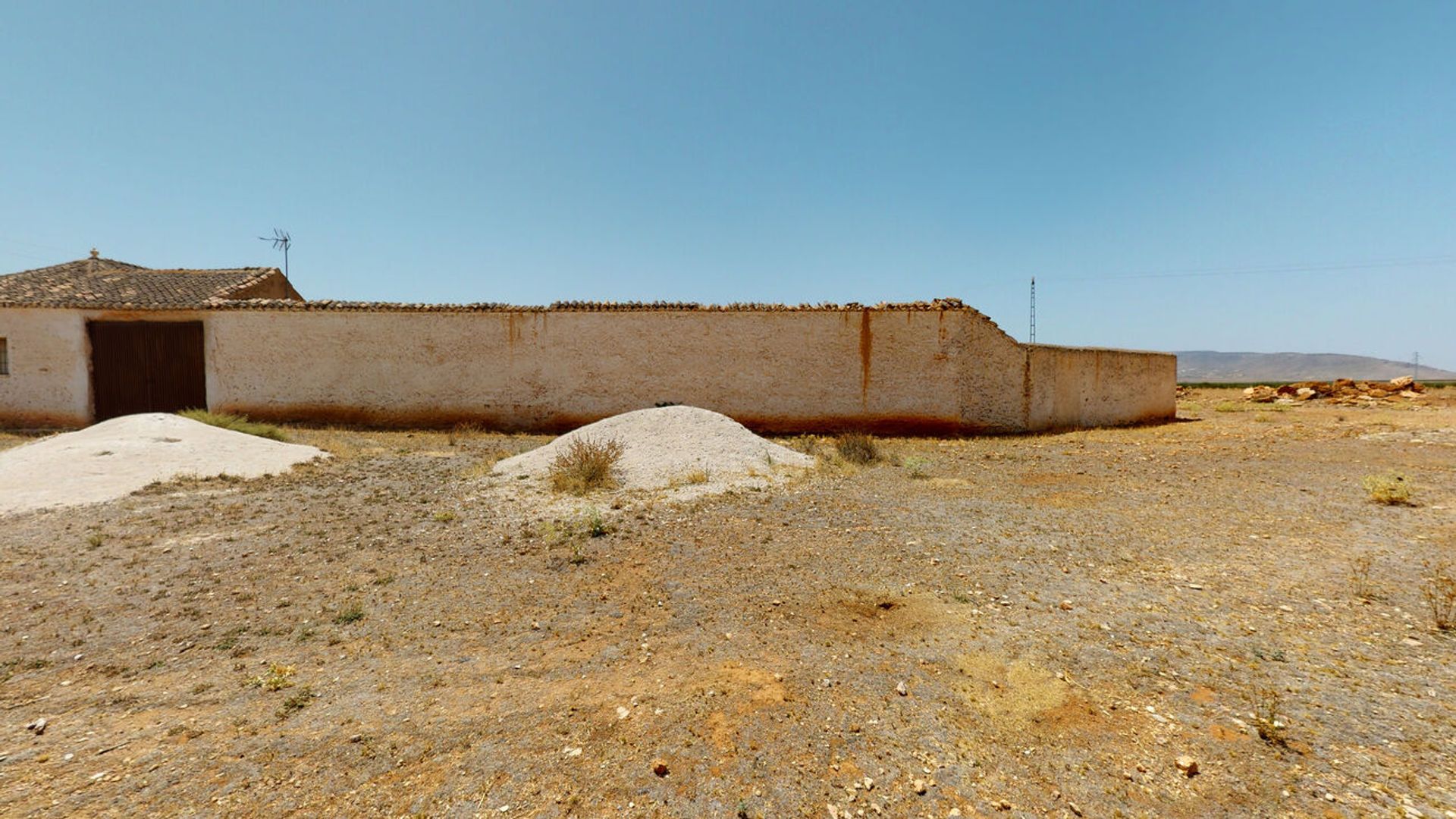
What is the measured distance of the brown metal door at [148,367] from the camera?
502 inches

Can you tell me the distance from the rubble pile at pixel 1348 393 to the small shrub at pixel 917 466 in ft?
60.2

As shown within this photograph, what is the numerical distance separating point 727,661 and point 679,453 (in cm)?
499

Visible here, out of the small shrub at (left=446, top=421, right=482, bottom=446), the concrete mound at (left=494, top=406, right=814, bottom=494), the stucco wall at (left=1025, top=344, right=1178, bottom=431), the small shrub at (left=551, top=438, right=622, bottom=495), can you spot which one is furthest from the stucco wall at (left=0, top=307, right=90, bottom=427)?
the stucco wall at (left=1025, top=344, right=1178, bottom=431)

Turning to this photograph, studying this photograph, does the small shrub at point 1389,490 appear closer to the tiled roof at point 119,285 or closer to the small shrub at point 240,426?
the small shrub at point 240,426

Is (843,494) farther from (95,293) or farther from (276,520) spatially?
(95,293)

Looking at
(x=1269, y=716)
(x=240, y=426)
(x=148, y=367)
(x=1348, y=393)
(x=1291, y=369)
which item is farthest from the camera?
(x=1291, y=369)

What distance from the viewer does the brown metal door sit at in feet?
41.8

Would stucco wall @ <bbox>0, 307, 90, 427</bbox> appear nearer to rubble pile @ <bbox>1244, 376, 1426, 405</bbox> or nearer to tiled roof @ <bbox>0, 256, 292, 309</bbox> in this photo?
tiled roof @ <bbox>0, 256, 292, 309</bbox>

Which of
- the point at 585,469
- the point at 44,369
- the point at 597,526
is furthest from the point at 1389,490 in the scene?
the point at 44,369

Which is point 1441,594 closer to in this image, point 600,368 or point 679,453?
point 679,453

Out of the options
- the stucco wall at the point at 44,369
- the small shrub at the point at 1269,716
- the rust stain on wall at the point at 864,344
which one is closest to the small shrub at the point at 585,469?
the small shrub at the point at 1269,716

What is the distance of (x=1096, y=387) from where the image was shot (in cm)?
1383

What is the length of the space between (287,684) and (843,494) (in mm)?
5396

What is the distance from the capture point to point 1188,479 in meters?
7.32
